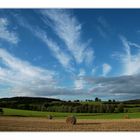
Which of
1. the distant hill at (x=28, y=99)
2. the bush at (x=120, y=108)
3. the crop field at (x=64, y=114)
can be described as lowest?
the crop field at (x=64, y=114)

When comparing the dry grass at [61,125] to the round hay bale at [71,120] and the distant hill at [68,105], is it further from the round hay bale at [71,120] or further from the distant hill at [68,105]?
the distant hill at [68,105]

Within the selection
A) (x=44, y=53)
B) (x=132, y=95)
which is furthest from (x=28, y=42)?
(x=132, y=95)

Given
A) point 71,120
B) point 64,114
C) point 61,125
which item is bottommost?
point 61,125

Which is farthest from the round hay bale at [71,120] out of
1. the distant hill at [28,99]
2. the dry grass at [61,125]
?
the distant hill at [28,99]

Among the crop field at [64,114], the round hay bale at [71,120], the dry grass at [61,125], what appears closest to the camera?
the dry grass at [61,125]

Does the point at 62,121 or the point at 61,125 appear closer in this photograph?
the point at 61,125

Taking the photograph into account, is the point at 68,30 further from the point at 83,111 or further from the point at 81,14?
the point at 83,111

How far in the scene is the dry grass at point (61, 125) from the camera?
1374cm

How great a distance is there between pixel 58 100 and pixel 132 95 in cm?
152

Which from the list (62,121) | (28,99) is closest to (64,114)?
(62,121)

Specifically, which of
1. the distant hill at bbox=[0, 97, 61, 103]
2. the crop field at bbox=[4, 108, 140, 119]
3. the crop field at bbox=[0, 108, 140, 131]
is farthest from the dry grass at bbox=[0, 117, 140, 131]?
the distant hill at bbox=[0, 97, 61, 103]

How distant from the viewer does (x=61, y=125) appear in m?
13.9

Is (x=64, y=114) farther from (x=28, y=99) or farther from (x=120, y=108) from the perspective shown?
(x=120, y=108)

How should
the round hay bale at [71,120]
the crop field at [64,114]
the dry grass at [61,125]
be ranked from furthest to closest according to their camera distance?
the crop field at [64,114]
the round hay bale at [71,120]
the dry grass at [61,125]
